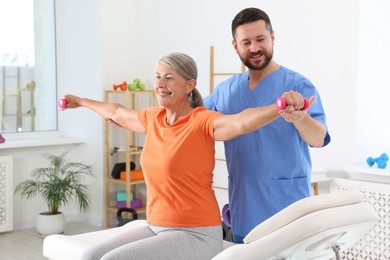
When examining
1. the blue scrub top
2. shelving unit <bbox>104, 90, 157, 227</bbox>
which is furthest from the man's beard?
shelving unit <bbox>104, 90, 157, 227</bbox>

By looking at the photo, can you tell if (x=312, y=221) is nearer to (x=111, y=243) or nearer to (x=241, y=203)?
(x=241, y=203)

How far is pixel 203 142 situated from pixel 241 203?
371 mm

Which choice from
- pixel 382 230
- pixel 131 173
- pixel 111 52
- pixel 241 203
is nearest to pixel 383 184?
pixel 382 230

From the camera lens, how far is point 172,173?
2.19 m

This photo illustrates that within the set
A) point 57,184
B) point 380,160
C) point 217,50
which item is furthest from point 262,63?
point 57,184

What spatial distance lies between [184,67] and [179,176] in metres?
0.41

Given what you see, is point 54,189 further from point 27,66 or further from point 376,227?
point 376,227

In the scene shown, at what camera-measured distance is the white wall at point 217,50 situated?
390cm

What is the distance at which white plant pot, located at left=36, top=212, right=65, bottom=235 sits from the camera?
487cm

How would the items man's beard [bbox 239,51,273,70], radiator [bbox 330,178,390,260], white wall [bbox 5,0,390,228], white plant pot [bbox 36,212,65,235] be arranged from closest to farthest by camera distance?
1. man's beard [bbox 239,51,273,70]
2. radiator [bbox 330,178,390,260]
3. white wall [bbox 5,0,390,228]
4. white plant pot [bbox 36,212,65,235]

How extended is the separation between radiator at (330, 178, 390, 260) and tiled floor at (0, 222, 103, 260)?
2.09 m

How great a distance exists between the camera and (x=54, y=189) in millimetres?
4859

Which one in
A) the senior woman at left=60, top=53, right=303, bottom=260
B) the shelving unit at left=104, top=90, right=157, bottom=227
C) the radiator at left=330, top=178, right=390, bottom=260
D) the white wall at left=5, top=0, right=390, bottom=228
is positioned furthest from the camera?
the shelving unit at left=104, top=90, right=157, bottom=227

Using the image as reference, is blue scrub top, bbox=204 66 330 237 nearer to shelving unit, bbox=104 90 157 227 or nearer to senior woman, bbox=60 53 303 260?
senior woman, bbox=60 53 303 260
